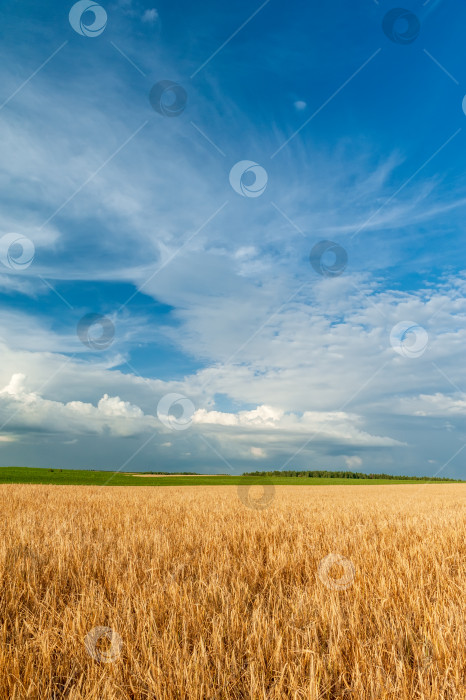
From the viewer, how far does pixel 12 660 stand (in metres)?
2.74

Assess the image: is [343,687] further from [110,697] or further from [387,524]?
[387,524]

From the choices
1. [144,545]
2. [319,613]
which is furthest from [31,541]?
[319,613]

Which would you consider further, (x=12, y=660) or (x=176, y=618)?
(x=176, y=618)

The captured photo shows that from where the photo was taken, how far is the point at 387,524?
866 centimetres

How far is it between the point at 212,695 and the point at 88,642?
1.02m

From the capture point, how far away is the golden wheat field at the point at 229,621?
257cm

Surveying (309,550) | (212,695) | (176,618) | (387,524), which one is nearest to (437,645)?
(212,695)

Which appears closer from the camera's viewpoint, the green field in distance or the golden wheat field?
the golden wheat field

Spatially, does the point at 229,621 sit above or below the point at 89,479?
above

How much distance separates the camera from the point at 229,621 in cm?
334

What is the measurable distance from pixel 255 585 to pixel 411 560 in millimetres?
2214

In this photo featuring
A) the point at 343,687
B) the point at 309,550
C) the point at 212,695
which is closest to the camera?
the point at 212,695

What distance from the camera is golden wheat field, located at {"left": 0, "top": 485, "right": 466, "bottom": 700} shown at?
2.57 m

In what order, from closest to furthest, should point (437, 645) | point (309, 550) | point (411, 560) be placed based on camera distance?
point (437, 645), point (411, 560), point (309, 550)
